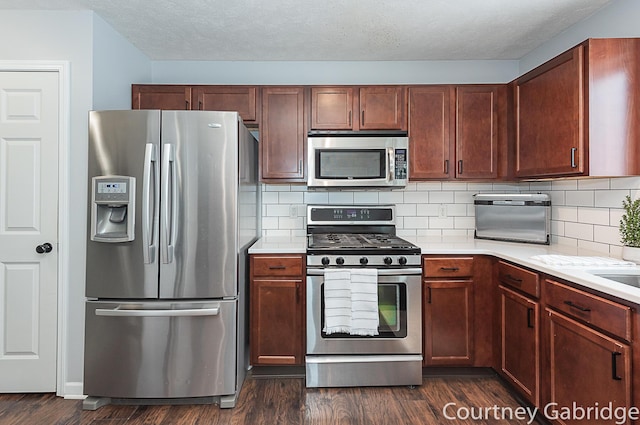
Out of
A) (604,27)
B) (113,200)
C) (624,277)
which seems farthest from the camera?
(604,27)

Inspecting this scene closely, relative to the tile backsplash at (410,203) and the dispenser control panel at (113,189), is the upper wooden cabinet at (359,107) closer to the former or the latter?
the tile backsplash at (410,203)

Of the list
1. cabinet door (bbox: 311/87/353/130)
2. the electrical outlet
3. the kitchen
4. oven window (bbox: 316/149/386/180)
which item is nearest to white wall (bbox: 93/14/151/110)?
the kitchen

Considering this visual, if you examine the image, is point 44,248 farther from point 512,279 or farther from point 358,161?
point 512,279

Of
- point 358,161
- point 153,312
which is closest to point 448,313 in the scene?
point 358,161

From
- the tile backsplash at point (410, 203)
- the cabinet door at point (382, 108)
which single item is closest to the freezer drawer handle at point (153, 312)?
the tile backsplash at point (410, 203)

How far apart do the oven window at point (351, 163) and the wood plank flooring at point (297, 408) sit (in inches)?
62.9

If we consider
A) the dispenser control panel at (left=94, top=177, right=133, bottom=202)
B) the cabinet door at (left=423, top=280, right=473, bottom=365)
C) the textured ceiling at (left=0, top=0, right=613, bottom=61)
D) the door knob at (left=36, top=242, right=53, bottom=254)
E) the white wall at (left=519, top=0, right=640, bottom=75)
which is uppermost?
the textured ceiling at (left=0, top=0, right=613, bottom=61)

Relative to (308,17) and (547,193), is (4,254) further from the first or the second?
(547,193)

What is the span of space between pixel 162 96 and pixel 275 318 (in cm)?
202

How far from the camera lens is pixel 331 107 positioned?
Result: 3062mm

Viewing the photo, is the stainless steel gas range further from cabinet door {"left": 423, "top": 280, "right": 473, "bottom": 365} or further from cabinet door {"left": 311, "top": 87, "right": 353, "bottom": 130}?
cabinet door {"left": 311, "top": 87, "right": 353, "bottom": 130}

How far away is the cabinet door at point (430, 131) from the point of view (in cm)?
306

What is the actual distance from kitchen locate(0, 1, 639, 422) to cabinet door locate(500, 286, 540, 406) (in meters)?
0.72

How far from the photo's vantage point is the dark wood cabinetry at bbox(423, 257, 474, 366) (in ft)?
8.84
